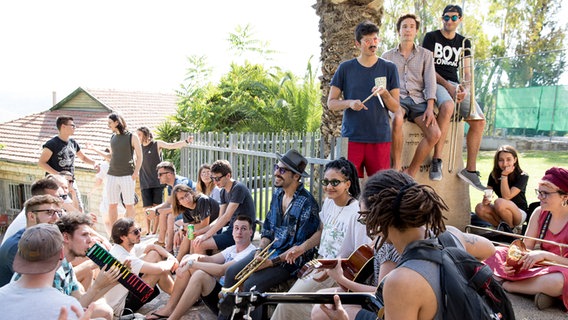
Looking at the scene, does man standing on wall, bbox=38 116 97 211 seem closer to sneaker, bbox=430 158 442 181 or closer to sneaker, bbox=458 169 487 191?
sneaker, bbox=430 158 442 181

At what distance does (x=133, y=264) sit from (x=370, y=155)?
2.70m

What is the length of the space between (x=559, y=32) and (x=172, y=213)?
26.0m

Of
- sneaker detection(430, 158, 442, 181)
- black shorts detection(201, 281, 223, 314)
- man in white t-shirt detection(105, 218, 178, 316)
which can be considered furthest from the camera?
sneaker detection(430, 158, 442, 181)

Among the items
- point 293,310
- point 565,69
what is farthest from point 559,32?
point 293,310

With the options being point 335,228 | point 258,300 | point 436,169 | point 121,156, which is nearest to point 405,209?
point 258,300

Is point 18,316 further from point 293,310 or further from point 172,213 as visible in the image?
point 172,213

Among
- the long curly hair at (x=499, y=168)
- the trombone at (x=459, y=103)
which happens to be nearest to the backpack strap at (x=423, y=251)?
the long curly hair at (x=499, y=168)

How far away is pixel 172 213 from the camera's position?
20.8 ft

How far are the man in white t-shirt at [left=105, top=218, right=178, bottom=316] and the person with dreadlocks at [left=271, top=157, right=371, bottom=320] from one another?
1.54 metres

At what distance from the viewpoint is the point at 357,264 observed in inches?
134

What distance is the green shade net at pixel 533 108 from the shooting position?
14.3 meters

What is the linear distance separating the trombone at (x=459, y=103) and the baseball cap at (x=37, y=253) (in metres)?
4.76

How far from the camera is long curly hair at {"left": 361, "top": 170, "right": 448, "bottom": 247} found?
1991 mm

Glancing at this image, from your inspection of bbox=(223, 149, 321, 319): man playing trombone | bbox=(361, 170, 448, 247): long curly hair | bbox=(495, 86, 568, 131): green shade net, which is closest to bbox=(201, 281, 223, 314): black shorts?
bbox=(223, 149, 321, 319): man playing trombone
